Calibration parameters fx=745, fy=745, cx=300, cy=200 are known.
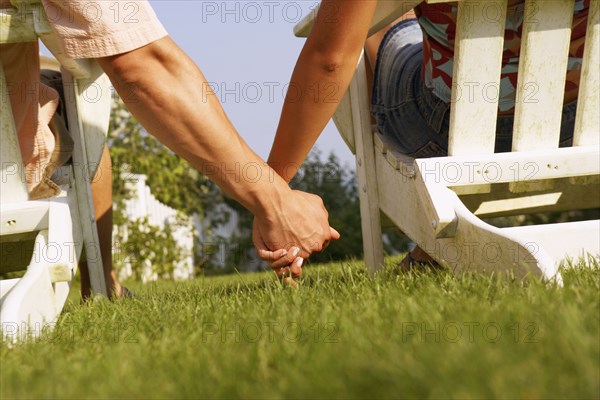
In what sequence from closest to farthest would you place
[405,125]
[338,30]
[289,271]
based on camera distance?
[338,30] < [289,271] < [405,125]

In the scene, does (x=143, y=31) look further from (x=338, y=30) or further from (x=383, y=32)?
(x=383, y=32)

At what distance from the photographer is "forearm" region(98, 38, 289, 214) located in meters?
2.13

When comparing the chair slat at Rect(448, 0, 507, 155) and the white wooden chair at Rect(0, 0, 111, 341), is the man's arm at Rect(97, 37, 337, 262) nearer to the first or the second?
the white wooden chair at Rect(0, 0, 111, 341)

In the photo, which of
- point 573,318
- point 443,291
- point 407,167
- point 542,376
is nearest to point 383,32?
point 407,167

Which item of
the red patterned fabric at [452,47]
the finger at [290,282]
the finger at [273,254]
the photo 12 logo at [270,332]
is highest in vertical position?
the red patterned fabric at [452,47]

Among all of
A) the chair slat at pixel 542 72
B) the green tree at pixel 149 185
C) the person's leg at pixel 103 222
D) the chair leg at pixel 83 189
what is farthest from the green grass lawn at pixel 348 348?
the green tree at pixel 149 185

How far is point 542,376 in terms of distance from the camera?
101 centimetres

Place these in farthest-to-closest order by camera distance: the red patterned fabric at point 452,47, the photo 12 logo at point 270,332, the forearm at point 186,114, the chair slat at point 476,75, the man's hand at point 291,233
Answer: the red patterned fabric at point 452,47 < the man's hand at point 291,233 < the chair slat at point 476,75 < the forearm at point 186,114 < the photo 12 logo at point 270,332

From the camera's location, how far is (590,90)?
7.78ft

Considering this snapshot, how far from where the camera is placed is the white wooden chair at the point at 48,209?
6.59ft

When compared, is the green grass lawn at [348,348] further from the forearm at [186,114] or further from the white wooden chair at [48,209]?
the forearm at [186,114]

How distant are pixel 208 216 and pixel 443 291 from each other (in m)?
9.40

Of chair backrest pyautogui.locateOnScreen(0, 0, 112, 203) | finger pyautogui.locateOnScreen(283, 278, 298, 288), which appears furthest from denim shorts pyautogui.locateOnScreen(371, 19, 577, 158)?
chair backrest pyautogui.locateOnScreen(0, 0, 112, 203)

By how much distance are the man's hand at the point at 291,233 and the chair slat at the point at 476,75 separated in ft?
1.61
